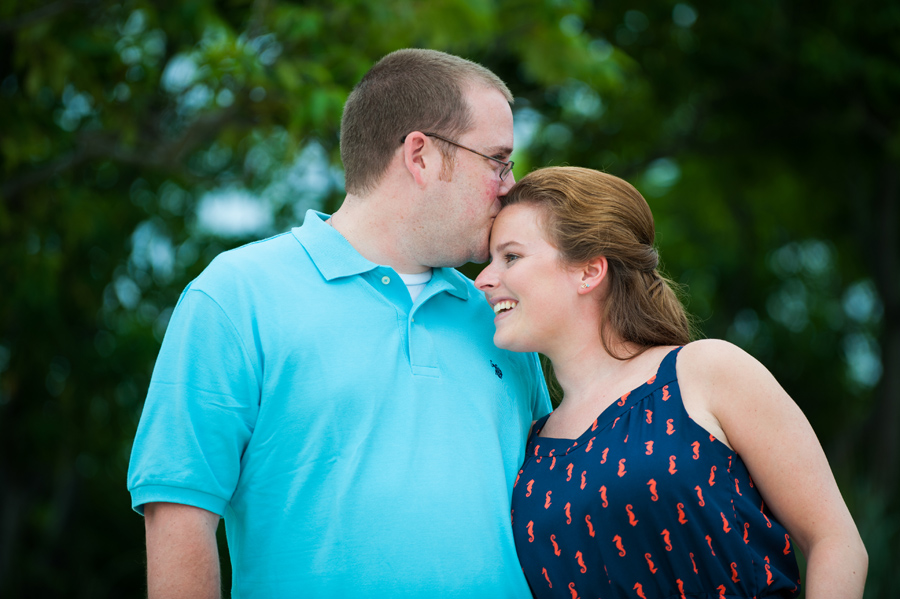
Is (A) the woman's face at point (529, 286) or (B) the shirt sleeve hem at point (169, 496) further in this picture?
(A) the woman's face at point (529, 286)

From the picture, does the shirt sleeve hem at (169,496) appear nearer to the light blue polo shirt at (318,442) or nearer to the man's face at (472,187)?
the light blue polo shirt at (318,442)

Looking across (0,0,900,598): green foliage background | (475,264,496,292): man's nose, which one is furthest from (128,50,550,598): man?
(0,0,900,598): green foliage background

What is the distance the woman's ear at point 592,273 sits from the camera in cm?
254

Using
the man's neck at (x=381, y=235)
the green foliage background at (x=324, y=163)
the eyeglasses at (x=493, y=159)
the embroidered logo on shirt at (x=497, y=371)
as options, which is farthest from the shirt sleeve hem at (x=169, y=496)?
the green foliage background at (x=324, y=163)

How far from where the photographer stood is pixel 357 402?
216 cm

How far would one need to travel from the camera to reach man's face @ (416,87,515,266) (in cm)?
248

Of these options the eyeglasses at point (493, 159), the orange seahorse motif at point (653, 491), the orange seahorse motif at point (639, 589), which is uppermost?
the eyeglasses at point (493, 159)

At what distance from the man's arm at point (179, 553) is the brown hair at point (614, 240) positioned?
50.3 inches

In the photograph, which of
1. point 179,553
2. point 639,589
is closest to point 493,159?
point 639,589

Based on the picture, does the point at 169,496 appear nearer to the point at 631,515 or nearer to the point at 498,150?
the point at 631,515

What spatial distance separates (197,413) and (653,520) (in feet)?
3.87

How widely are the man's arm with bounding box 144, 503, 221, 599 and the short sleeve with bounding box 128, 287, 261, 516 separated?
0.04m

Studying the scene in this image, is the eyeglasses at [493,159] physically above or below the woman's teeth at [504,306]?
above

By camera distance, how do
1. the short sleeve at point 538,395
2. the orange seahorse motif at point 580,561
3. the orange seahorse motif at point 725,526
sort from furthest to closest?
the short sleeve at point 538,395 < the orange seahorse motif at point 580,561 < the orange seahorse motif at point 725,526
